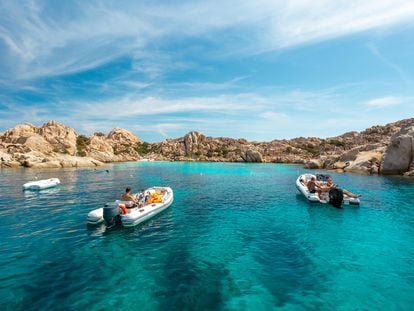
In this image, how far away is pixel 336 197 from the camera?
2188 centimetres

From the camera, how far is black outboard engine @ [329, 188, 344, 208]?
21761mm

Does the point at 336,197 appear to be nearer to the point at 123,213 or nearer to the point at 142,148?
the point at 123,213

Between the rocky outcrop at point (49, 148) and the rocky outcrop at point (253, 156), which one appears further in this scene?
the rocky outcrop at point (253, 156)

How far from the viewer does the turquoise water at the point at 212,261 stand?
8.70 meters

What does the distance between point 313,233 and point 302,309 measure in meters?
8.23

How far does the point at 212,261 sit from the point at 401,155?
176 ft

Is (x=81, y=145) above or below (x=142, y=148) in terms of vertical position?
below

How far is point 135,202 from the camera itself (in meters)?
18.4

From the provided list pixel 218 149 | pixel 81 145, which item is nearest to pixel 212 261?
pixel 81 145

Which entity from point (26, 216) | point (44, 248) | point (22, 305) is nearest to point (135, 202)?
point (44, 248)

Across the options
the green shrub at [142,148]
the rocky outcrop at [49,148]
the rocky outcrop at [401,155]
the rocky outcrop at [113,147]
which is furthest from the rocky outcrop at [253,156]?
the green shrub at [142,148]

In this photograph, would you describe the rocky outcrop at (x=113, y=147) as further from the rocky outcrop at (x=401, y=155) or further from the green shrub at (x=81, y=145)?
the rocky outcrop at (x=401, y=155)

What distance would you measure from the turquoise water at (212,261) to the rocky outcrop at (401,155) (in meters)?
36.2

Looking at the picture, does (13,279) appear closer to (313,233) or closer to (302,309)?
(302,309)
